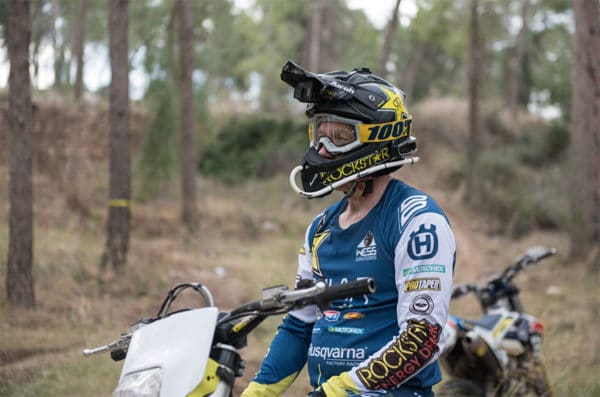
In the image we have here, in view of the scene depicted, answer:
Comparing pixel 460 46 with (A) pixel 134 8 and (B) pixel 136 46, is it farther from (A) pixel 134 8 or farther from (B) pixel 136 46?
(B) pixel 136 46

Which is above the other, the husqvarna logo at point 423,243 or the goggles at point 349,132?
the goggles at point 349,132

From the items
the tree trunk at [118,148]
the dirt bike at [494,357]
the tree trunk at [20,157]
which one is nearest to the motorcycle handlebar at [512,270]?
the dirt bike at [494,357]

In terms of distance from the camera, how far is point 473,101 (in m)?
25.2

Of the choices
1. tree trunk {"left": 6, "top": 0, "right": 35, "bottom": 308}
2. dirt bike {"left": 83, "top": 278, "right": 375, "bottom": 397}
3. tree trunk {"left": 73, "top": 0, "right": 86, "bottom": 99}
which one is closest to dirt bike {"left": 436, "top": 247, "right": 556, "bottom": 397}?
dirt bike {"left": 83, "top": 278, "right": 375, "bottom": 397}

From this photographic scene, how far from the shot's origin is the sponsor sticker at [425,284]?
9.32 feet

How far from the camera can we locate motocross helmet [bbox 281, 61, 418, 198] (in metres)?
3.21

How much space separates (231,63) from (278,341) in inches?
2084

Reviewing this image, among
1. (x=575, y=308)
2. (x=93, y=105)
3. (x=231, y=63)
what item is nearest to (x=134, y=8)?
(x=93, y=105)

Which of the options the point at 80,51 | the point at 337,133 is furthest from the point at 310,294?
the point at 80,51

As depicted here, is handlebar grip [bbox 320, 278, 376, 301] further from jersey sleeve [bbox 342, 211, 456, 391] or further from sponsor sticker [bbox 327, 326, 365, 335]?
sponsor sticker [bbox 327, 326, 365, 335]

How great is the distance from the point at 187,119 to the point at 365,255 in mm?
15884

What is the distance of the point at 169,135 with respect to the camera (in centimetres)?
1869

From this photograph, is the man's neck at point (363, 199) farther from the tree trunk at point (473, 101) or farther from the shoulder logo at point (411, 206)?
the tree trunk at point (473, 101)

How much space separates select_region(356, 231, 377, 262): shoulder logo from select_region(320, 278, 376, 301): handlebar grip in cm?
65
